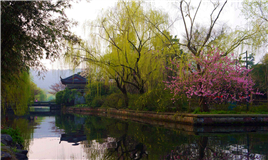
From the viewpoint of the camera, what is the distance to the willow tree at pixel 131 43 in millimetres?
Result: 17703

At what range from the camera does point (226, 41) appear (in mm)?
15484

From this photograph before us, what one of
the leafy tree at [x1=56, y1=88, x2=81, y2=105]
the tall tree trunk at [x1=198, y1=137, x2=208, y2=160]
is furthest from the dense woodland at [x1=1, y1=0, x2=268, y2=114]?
the leafy tree at [x1=56, y1=88, x2=81, y2=105]

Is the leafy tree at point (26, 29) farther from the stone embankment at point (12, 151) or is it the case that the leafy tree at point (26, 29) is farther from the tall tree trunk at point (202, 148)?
the tall tree trunk at point (202, 148)

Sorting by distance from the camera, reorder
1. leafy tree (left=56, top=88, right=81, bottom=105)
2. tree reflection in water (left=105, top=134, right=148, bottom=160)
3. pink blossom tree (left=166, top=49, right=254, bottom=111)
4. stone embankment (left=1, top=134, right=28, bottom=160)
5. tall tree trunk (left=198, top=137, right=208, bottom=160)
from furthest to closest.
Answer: leafy tree (left=56, top=88, right=81, bottom=105), pink blossom tree (left=166, top=49, right=254, bottom=111), tree reflection in water (left=105, top=134, right=148, bottom=160), tall tree trunk (left=198, top=137, right=208, bottom=160), stone embankment (left=1, top=134, right=28, bottom=160)

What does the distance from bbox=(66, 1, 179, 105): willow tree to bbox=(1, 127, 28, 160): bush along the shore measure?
10.6 metres

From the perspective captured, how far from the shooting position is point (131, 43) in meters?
18.3

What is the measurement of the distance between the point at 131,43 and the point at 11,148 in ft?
43.6

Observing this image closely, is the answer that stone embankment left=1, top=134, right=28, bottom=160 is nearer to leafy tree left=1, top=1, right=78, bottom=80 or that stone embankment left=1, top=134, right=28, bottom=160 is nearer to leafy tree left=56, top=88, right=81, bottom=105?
leafy tree left=1, top=1, right=78, bottom=80

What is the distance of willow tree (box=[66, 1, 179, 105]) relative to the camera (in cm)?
1770

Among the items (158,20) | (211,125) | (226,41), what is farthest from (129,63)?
(211,125)

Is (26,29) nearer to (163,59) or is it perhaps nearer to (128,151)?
(128,151)

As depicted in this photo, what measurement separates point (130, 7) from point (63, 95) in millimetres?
26098

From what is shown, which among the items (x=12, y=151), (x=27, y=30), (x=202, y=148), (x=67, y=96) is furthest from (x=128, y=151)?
(x=67, y=96)

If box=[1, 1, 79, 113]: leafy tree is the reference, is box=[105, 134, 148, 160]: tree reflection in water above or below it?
below
